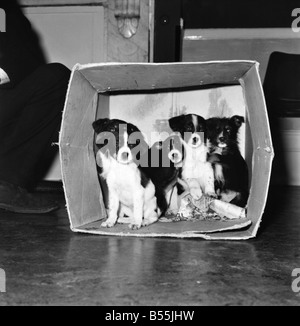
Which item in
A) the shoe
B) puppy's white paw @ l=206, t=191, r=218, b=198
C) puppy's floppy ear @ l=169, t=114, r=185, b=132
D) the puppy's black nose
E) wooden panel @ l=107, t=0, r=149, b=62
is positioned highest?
wooden panel @ l=107, t=0, r=149, b=62

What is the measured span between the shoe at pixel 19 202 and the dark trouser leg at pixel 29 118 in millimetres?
94

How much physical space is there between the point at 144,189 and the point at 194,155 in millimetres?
321

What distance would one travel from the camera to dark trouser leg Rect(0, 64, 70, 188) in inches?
85.0

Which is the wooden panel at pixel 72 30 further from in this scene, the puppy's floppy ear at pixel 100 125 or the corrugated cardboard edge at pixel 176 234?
the corrugated cardboard edge at pixel 176 234

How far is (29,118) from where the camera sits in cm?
219

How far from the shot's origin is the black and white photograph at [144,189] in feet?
3.43

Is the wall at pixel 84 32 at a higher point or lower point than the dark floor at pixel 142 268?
higher

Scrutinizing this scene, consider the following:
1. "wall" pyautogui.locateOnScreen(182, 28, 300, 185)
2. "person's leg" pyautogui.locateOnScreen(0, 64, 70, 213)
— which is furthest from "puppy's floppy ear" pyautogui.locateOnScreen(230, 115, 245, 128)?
"wall" pyautogui.locateOnScreen(182, 28, 300, 185)

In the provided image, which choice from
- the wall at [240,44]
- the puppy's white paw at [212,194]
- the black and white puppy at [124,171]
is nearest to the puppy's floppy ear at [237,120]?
the puppy's white paw at [212,194]

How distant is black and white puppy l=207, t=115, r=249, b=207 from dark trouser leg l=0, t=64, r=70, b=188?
2.56 ft

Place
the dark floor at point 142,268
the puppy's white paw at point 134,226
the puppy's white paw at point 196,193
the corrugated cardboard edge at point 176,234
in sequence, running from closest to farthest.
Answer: the dark floor at point 142,268 < the corrugated cardboard edge at point 176,234 < the puppy's white paw at point 134,226 < the puppy's white paw at point 196,193

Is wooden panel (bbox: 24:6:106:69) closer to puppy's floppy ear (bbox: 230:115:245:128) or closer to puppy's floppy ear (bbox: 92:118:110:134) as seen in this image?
puppy's floppy ear (bbox: 230:115:245:128)

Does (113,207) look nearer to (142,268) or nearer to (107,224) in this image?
(107,224)

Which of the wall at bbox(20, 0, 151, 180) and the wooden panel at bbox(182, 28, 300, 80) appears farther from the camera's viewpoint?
the wooden panel at bbox(182, 28, 300, 80)
